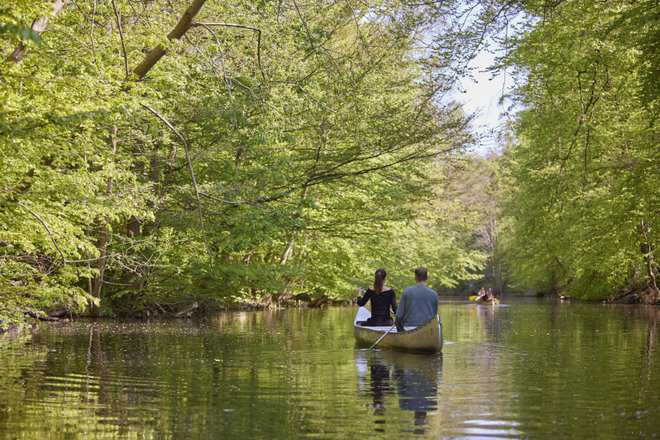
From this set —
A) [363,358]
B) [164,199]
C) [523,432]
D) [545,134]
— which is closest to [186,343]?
[363,358]

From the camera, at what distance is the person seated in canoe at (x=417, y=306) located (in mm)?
14422

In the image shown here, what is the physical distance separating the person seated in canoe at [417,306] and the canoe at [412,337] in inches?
6.5

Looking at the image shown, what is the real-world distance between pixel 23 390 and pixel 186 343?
22.2 feet

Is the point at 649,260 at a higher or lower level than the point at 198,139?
lower

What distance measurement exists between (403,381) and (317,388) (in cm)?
139

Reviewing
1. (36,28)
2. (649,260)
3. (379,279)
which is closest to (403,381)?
(379,279)

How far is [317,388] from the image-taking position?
31.6 ft

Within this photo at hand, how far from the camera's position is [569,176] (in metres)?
26.3

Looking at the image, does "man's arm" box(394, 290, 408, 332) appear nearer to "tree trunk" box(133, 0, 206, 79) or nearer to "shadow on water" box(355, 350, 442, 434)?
"shadow on water" box(355, 350, 442, 434)

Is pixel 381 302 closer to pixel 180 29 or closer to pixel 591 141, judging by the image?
pixel 180 29

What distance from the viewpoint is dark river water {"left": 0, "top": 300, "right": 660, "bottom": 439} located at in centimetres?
705

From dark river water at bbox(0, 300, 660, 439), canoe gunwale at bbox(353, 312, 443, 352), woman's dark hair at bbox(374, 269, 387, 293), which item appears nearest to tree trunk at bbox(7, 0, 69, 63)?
dark river water at bbox(0, 300, 660, 439)

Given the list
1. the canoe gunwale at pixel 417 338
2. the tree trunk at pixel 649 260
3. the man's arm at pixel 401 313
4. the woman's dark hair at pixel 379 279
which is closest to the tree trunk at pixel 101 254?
the woman's dark hair at pixel 379 279

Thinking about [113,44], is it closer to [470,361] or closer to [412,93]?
[470,361]
